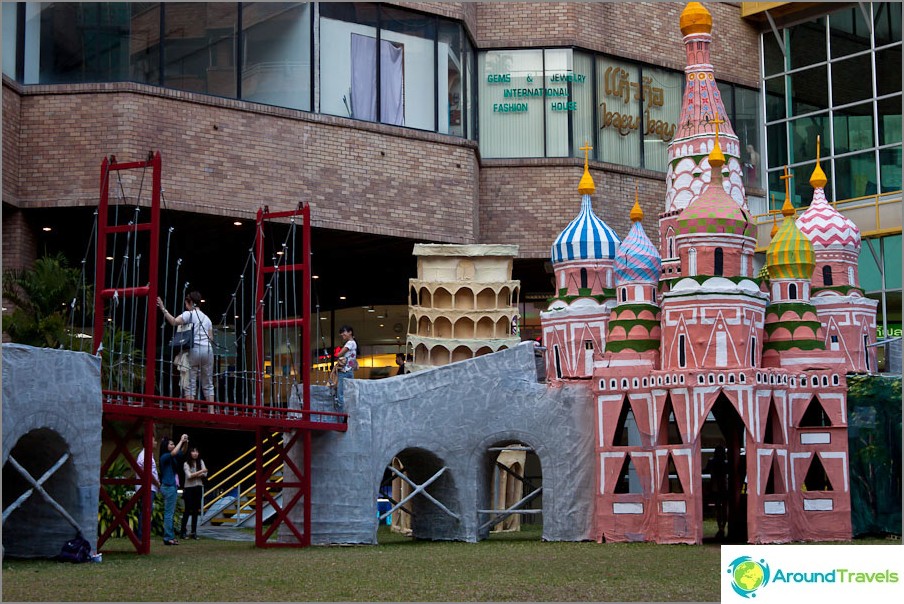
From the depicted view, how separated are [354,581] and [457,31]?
25252mm

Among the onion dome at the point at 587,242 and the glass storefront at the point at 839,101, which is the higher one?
the glass storefront at the point at 839,101

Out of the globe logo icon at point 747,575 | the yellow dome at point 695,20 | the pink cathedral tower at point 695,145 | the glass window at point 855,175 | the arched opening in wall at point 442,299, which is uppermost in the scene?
the yellow dome at point 695,20

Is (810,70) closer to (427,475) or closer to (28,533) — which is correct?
(427,475)

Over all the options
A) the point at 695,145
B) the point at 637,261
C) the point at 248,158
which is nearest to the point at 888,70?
the point at 695,145

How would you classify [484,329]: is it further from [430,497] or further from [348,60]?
[348,60]

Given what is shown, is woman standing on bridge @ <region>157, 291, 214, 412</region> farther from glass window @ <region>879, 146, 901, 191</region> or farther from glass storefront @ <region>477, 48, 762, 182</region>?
glass window @ <region>879, 146, 901, 191</region>

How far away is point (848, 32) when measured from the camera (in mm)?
49312

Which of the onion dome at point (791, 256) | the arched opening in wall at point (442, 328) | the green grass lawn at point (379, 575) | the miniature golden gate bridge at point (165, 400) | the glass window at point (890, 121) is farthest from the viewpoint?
the glass window at point (890, 121)

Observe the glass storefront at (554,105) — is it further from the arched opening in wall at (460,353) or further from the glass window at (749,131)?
the arched opening in wall at (460,353)

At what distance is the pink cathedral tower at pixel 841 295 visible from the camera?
3306cm

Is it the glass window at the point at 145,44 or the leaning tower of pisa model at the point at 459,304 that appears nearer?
the leaning tower of pisa model at the point at 459,304

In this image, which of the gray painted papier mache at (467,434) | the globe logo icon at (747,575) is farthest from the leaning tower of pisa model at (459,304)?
the globe logo icon at (747,575)

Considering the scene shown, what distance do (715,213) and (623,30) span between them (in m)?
17.9

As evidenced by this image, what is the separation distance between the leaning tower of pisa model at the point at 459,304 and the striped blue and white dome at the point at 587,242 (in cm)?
394
